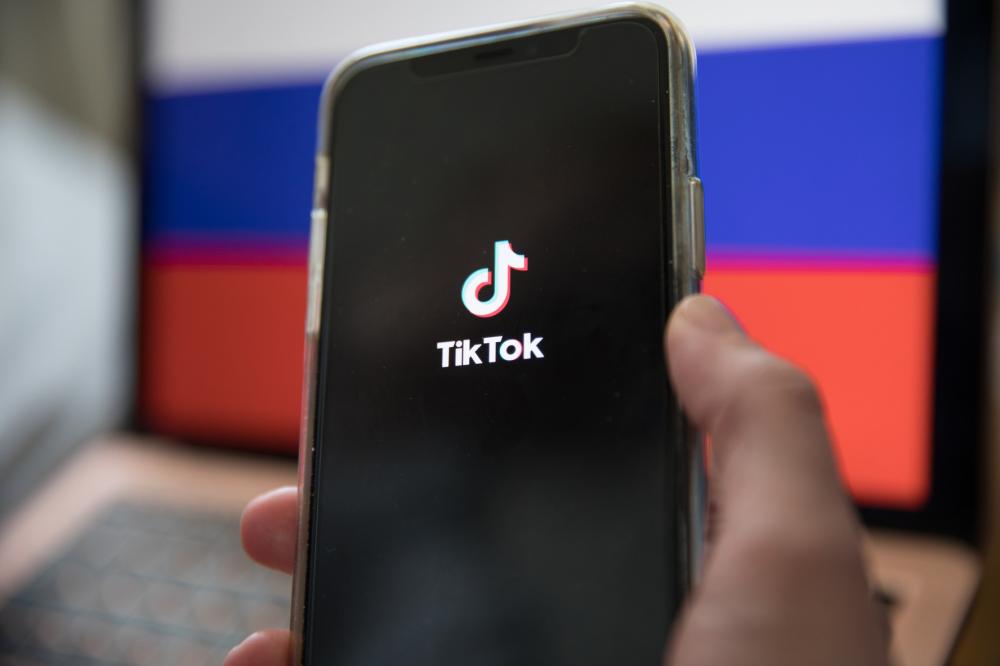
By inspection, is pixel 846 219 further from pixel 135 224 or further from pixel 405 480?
pixel 135 224

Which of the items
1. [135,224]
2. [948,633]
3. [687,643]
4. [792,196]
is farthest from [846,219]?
[135,224]

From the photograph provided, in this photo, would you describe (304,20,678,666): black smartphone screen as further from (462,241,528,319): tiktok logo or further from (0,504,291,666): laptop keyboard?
(0,504,291,666): laptop keyboard

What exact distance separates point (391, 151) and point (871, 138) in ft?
1.01

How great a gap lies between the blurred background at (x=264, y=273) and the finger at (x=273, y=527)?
90 mm

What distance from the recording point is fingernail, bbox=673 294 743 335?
25 centimetres

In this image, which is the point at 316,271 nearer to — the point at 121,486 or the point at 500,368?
the point at 500,368

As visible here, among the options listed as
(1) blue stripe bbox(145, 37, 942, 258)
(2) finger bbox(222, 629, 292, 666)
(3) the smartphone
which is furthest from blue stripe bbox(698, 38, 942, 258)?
(2) finger bbox(222, 629, 292, 666)

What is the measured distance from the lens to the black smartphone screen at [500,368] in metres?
0.26

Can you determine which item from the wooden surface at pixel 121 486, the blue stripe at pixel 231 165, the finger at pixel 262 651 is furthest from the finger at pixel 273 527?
the blue stripe at pixel 231 165

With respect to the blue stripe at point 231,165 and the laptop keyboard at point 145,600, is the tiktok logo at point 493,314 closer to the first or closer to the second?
the laptop keyboard at point 145,600

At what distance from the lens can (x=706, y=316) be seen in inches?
10.1

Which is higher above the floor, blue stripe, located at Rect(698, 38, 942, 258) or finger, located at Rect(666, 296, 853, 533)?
blue stripe, located at Rect(698, 38, 942, 258)

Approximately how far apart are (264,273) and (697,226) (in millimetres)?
416

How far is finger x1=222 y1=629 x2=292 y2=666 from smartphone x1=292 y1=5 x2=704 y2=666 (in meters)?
0.03
